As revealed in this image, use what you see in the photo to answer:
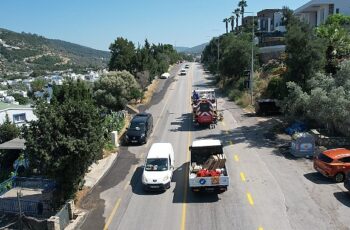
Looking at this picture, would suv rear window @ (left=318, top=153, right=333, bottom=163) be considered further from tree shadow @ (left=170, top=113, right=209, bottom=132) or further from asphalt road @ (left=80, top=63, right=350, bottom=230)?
Result: tree shadow @ (left=170, top=113, right=209, bottom=132)

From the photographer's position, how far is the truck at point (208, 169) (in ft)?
65.0

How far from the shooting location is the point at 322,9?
76.8m

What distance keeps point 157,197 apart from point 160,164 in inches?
91.7

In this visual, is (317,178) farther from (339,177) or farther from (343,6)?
(343,6)

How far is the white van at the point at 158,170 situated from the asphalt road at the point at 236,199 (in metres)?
0.54

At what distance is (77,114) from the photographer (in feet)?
64.6

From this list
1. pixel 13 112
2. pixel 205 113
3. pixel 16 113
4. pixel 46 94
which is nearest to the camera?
pixel 205 113

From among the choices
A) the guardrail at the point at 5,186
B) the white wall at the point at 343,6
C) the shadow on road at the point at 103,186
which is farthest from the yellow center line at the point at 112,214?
the white wall at the point at 343,6

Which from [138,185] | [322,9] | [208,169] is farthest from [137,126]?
[322,9]

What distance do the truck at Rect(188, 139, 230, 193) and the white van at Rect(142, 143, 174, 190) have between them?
139 cm

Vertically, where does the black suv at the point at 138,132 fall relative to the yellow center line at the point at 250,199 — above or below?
above

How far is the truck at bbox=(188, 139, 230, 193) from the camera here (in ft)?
65.0

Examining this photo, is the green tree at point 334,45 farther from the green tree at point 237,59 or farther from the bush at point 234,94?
the bush at point 234,94

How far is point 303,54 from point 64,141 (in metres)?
22.2
